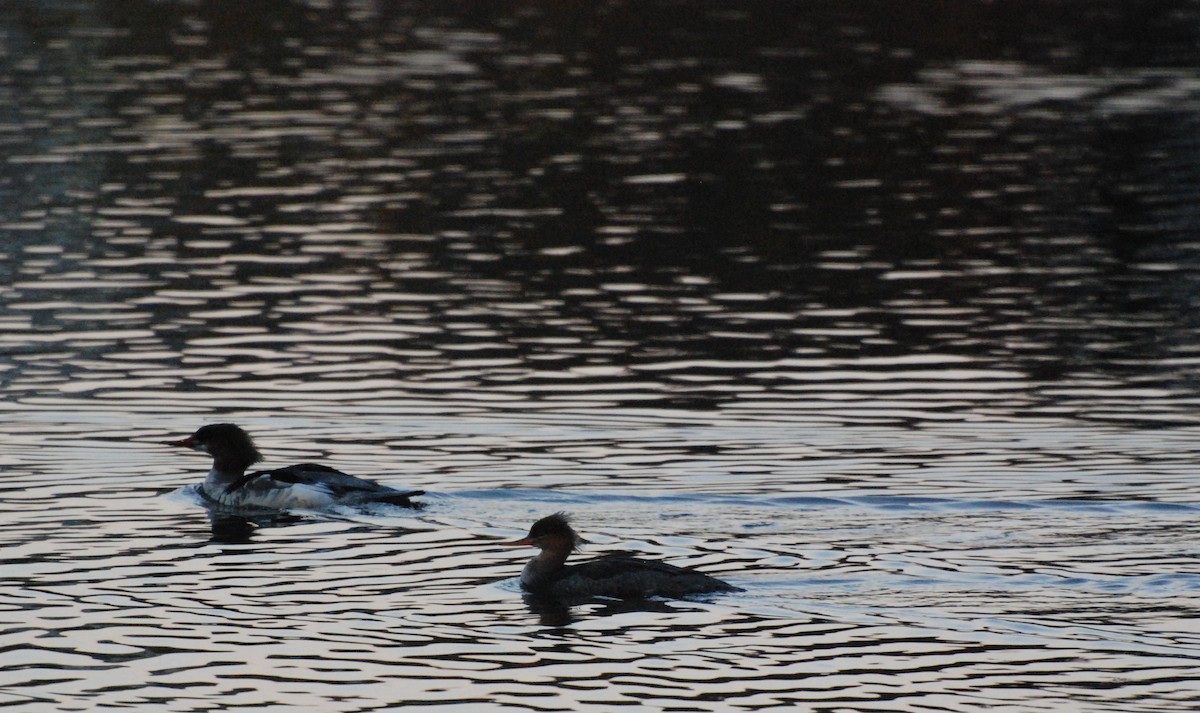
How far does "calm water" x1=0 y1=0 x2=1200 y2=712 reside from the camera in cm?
1406

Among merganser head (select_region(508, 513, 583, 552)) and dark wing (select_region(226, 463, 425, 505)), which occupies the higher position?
merganser head (select_region(508, 513, 583, 552))

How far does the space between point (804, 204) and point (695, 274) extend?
5.43 metres

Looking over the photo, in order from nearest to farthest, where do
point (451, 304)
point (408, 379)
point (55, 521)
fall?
1. point (55, 521)
2. point (408, 379)
3. point (451, 304)

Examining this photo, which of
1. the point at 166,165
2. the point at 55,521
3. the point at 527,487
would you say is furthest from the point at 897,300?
the point at 166,165

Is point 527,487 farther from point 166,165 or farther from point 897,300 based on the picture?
point 166,165

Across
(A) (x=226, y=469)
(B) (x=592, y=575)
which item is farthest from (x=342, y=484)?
(B) (x=592, y=575)

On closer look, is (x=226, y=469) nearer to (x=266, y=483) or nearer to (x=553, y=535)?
(x=266, y=483)

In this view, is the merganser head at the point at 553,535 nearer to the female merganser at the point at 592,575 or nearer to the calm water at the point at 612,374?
the female merganser at the point at 592,575

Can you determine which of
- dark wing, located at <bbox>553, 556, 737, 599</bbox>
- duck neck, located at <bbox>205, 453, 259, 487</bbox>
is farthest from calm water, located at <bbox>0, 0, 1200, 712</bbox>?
duck neck, located at <bbox>205, 453, 259, 487</bbox>

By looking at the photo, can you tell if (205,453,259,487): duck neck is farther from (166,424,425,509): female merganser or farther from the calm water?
the calm water

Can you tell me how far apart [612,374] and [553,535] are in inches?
284

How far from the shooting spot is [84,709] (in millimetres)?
13008

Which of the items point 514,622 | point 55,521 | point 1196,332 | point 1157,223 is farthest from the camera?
point 1157,223

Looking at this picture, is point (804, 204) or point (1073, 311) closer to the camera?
point (1073, 311)
